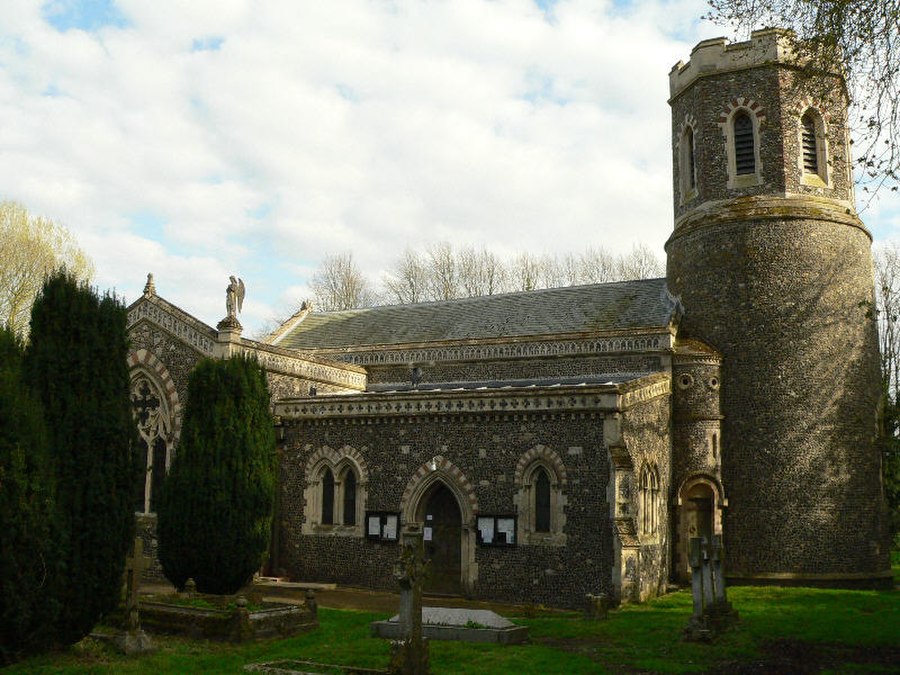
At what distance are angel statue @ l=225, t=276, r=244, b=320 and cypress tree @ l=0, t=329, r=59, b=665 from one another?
11631mm

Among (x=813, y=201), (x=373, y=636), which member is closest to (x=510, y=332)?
(x=813, y=201)

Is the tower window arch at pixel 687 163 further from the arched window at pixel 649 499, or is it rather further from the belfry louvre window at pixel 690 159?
the arched window at pixel 649 499

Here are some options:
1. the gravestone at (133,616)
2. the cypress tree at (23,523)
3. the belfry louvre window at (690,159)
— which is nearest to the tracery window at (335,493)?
the gravestone at (133,616)

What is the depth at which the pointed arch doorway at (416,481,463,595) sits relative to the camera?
2059 centimetres

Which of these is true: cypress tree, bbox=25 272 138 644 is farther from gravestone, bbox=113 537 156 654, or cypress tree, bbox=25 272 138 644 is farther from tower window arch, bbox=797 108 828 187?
tower window arch, bbox=797 108 828 187

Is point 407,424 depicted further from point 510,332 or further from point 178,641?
point 178,641

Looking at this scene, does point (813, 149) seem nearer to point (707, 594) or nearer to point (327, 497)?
point (707, 594)

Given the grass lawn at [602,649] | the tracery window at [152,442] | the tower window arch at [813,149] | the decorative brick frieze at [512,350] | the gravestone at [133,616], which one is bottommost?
the grass lawn at [602,649]

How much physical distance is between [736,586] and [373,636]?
36.3ft

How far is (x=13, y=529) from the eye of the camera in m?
10.5

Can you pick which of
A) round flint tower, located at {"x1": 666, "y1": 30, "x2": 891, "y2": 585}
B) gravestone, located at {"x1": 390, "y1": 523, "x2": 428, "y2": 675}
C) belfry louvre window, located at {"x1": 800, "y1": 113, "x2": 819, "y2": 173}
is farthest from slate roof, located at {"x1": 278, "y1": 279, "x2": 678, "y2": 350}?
gravestone, located at {"x1": 390, "y1": 523, "x2": 428, "y2": 675}

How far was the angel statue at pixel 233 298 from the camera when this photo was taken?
76.1 feet

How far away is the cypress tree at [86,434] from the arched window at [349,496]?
9.40 meters

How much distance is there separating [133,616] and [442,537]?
9.49 m
